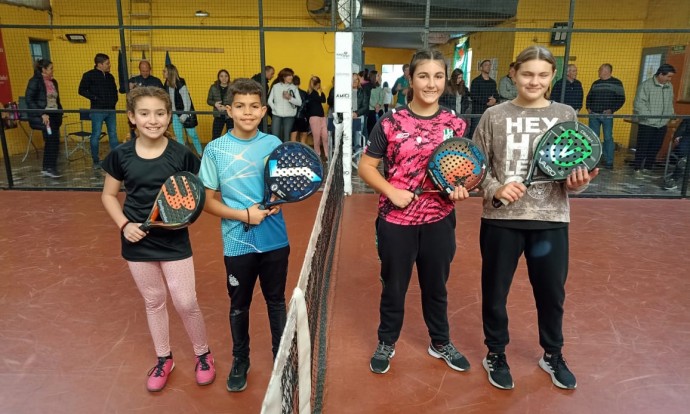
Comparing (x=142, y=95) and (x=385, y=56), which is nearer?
(x=142, y=95)

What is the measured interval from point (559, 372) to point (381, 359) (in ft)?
3.19

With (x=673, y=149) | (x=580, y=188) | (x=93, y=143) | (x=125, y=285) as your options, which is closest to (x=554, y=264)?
(x=580, y=188)

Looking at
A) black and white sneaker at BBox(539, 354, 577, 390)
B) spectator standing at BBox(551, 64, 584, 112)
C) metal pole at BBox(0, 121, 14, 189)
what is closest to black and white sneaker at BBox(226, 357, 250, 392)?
black and white sneaker at BBox(539, 354, 577, 390)

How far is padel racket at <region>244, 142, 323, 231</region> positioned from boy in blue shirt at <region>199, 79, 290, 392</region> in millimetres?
81

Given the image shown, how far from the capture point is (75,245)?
4957 millimetres

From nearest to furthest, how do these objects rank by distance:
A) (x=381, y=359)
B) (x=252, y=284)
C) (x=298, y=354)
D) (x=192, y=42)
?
(x=298, y=354) → (x=252, y=284) → (x=381, y=359) → (x=192, y=42)

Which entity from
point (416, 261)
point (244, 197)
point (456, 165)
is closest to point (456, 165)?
point (456, 165)

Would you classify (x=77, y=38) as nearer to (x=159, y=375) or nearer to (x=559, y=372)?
(x=159, y=375)

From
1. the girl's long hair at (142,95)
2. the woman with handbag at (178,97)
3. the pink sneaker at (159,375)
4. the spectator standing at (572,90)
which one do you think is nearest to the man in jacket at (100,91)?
the woman with handbag at (178,97)

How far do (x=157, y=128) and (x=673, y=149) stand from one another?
8440 mm

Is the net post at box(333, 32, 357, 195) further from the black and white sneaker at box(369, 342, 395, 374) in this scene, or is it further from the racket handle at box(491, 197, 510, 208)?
the racket handle at box(491, 197, 510, 208)

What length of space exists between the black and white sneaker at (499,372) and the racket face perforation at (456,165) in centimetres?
104

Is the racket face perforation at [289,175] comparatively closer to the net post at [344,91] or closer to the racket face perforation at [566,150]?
the racket face perforation at [566,150]

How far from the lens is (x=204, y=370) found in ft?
9.21
